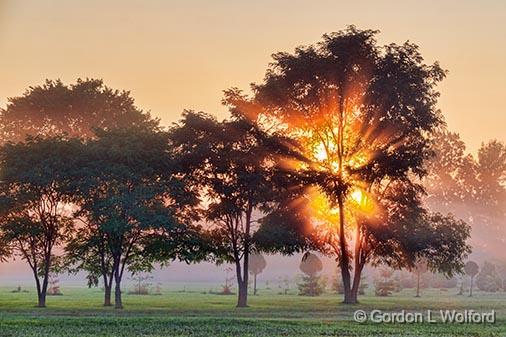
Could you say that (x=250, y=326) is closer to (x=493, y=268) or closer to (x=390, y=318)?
(x=390, y=318)

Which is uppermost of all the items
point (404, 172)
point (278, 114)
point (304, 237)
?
point (278, 114)

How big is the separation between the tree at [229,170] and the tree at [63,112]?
17685mm

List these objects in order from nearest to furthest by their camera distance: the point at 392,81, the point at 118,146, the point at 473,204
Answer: the point at 118,146
the point at 392,81
the point at 473,204

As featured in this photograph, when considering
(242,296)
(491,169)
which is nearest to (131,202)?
(242,296)

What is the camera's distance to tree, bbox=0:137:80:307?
208ft

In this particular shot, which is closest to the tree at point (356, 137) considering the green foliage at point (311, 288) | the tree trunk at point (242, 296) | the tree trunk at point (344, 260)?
the tree trunk at point (344, 260)

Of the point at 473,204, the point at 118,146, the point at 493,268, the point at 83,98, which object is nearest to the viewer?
the point at 118,146

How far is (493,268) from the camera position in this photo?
445ft

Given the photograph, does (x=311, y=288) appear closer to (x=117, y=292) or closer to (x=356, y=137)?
(x=356, y=137)

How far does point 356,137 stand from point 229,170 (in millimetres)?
13059

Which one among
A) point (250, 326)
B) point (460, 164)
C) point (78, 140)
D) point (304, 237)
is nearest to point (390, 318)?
point (250, 326)

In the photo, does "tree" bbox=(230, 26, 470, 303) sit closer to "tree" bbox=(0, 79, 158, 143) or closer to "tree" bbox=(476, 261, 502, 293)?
"tree" bbox=(0, 79, 158, 143)

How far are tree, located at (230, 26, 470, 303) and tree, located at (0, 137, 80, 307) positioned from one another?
18.2 m

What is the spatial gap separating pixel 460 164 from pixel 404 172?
93.7 metres
